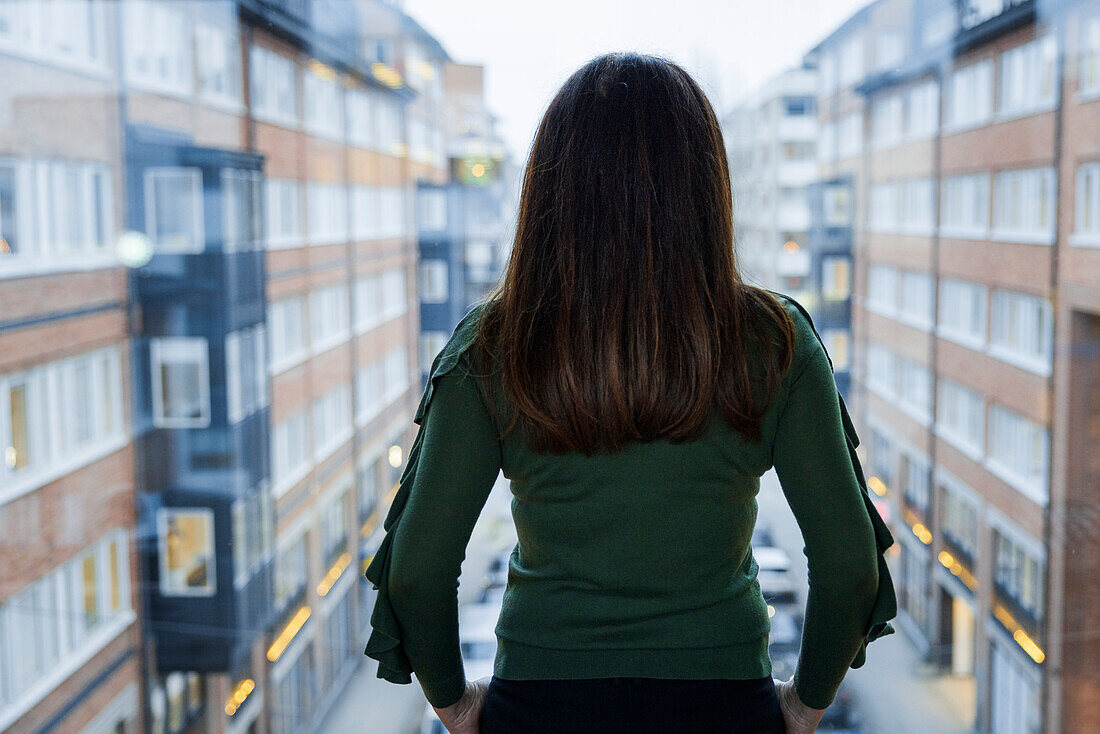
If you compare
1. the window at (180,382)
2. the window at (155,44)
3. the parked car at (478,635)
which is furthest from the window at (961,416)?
the window at (155,44)

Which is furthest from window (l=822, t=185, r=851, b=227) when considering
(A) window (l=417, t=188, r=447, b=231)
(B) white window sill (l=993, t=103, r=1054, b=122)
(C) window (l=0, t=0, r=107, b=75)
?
(C) window (l=0, t=0, r=107, b=75)

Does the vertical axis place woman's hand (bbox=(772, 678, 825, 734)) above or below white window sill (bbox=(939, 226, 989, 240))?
below

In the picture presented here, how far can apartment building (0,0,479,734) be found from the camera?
86.7 inches

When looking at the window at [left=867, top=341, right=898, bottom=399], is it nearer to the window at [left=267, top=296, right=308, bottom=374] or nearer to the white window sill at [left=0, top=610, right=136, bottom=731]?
the window at [left=267, top=296, right=308, bottom=374]

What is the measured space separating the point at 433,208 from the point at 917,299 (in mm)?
1157

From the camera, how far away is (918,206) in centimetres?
223

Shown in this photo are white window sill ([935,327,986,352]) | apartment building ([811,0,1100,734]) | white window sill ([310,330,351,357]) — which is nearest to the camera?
apartment building ([811,0,1100,734])

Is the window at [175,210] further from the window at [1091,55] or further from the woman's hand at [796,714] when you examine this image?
the window at [1091,55]

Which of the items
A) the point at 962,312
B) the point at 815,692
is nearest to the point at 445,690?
the point at 815,692

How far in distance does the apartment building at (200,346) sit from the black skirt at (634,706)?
5.07 ft

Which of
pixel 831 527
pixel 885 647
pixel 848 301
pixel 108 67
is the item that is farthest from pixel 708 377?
pixel 108 67

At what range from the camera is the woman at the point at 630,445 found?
35.1 inches

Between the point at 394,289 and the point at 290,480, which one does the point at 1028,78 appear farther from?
the point at 290,480

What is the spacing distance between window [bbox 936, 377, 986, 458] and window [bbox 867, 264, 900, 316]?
210 mm
